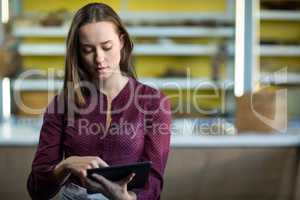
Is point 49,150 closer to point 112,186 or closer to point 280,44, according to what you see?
point 112,186

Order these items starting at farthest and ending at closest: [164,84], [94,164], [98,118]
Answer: [164,84], [98,118], [94,164]

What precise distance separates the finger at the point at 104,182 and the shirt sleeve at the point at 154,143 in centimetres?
8

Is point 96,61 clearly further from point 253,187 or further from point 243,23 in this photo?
point 243,23

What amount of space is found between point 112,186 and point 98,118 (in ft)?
0.62

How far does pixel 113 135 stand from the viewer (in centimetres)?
129

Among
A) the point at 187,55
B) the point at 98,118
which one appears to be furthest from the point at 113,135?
the point at 187,55

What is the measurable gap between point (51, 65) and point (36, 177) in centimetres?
211

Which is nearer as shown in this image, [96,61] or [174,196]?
[96,61]

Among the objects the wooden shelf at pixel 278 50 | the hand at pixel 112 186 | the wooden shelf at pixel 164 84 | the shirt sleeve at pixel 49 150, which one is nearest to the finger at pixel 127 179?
the hand at pixel 112 186

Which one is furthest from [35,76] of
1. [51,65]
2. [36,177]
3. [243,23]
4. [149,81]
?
[36,177]

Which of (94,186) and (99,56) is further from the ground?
(99,56)

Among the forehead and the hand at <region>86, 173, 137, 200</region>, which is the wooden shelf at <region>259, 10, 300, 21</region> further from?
the hand at <region>86, 173, 137, 200</region>

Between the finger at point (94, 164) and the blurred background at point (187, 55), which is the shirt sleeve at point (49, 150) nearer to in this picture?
the finger at point (94, 164)

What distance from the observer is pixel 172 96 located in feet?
10.5
